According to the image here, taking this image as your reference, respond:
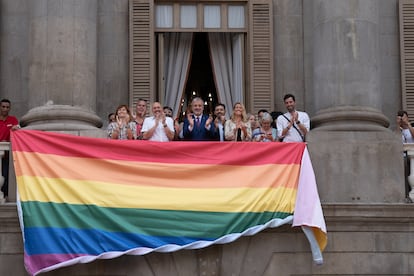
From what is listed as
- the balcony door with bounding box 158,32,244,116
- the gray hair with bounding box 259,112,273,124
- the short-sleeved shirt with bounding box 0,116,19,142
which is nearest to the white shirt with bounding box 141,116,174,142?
the gray hair with bounding box 259,112,273,124

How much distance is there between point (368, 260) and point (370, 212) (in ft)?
2.91

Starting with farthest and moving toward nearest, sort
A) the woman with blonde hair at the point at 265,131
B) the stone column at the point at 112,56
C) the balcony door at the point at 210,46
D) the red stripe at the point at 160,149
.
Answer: the balcony door at the point at 210,46 < the stone column at the point at 112,56 < the woman with blonde hair at the point at 265,131 < the red stripe at the point at 160,149

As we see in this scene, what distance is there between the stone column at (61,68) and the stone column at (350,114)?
463 centimetres

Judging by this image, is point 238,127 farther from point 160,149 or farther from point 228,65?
point 228,65

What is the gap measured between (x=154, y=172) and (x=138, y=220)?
97cm

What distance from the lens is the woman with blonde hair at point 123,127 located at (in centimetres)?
1739

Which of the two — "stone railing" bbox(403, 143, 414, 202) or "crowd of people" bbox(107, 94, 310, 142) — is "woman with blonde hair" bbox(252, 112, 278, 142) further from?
"stone railing" bbox(403, 143, 414, 202)

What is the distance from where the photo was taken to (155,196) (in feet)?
53.9

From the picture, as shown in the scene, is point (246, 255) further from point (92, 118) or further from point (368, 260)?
point (92, 118)

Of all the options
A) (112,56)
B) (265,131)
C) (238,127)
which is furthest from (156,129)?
(112,56)

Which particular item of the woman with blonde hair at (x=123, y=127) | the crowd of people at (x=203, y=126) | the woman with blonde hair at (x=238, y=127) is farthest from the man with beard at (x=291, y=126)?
the woman with blonde hair at (x=123, y=127)

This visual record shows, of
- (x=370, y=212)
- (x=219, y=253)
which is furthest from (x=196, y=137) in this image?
(x=370, y=212)

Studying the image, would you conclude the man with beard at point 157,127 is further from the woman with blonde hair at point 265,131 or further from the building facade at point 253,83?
the woman with blonde hair at point 265,131

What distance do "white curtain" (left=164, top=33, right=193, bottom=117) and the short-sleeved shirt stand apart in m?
3.82
